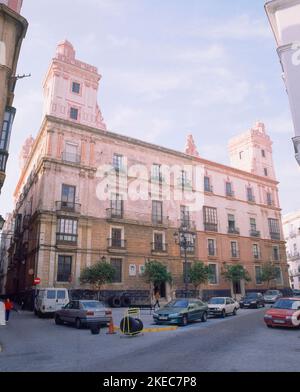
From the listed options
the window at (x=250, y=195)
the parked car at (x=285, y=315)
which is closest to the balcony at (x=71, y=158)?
the parked car at (x=285, y=315)

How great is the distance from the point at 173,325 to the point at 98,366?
9533 millimetres

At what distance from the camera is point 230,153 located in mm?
50844

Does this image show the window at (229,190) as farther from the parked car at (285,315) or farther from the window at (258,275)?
the parked car at (285,315)

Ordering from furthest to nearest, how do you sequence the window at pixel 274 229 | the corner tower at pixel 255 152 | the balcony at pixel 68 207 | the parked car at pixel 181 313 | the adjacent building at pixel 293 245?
the adjacent building at pixel 293 245 → the corner tower at pixel 255 152 → the window at pixel 274 229 → the balcony at pixel 68 207 → the parked car at pixel 181 313

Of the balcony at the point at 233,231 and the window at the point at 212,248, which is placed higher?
the balcony at the point at 233,231

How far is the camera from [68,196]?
28781mm

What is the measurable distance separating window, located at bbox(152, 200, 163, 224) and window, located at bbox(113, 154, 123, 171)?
5.30 m

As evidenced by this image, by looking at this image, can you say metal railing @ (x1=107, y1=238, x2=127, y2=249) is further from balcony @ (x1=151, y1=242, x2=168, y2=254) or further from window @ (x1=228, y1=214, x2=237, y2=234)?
window @ (x1=228, y1=214, x2=237, y2=234)

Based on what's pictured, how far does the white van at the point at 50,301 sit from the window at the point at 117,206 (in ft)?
35.2

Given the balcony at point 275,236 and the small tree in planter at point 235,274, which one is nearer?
the small tree in planter at point 235,274

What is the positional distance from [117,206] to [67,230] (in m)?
5.83

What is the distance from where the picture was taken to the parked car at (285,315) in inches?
571
